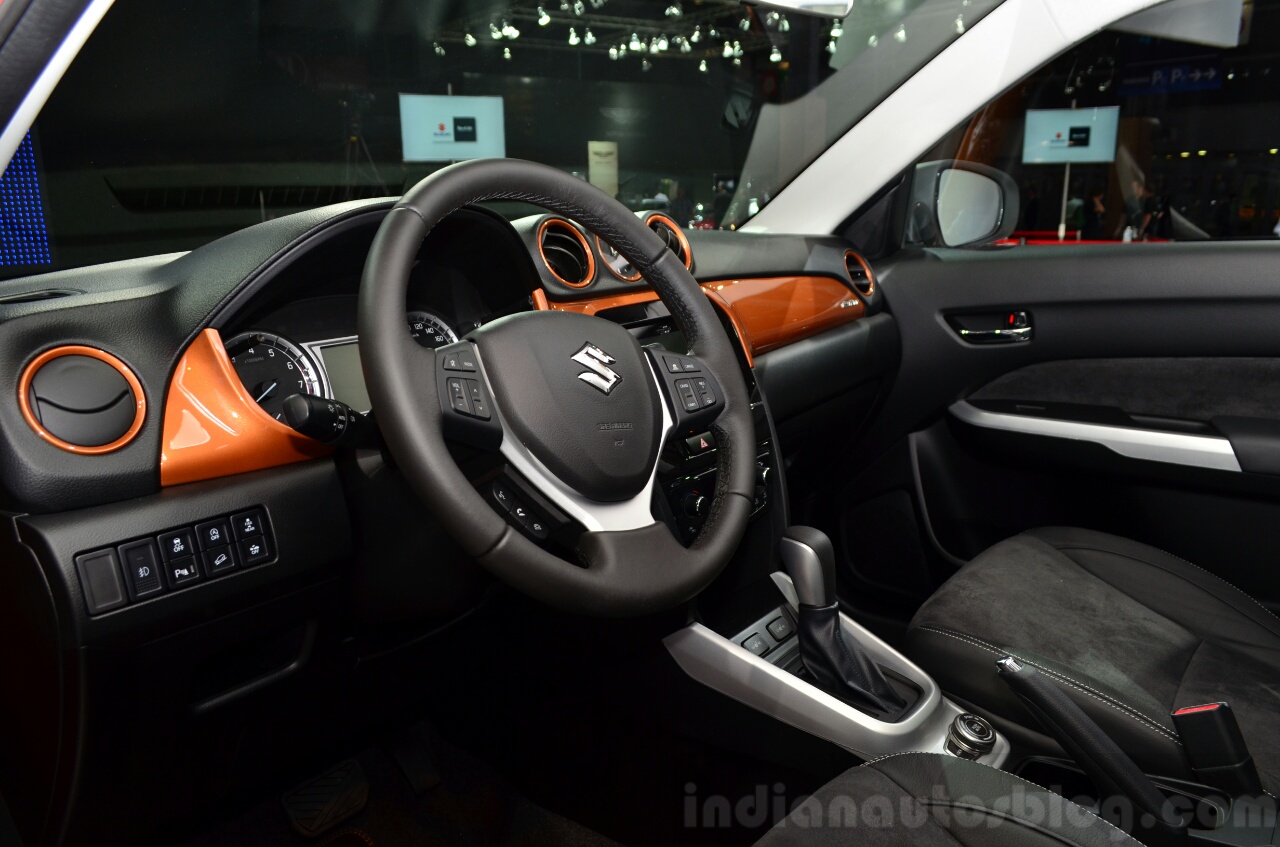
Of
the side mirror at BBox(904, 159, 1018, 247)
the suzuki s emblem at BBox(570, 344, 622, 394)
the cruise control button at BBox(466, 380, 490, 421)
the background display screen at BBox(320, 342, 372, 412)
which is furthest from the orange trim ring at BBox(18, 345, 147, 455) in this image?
the side mirror at BBox(904, 159, 1018, 247)

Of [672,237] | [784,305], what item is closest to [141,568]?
[672,237]

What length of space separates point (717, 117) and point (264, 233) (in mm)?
2152

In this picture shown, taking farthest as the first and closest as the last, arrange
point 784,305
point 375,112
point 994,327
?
point 375,112 < point 994,327 < point 784,305

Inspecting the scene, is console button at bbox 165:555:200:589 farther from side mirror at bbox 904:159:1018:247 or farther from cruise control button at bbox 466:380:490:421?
side mirror at bbox 904:159:1018:247

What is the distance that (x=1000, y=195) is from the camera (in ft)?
7.74

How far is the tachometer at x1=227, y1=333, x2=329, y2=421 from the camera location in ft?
3.85

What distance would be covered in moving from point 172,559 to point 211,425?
161 mm

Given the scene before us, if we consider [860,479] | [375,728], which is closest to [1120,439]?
[860,479]

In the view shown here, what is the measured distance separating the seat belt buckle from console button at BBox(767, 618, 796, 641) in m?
0.60

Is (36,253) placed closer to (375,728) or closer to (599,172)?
(375,728)

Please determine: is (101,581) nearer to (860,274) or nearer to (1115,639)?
(1115,639)

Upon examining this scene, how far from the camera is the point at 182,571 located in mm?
1015

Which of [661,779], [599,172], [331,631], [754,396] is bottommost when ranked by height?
[661,779]

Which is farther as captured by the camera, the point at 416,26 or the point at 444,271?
the point at 416,26
